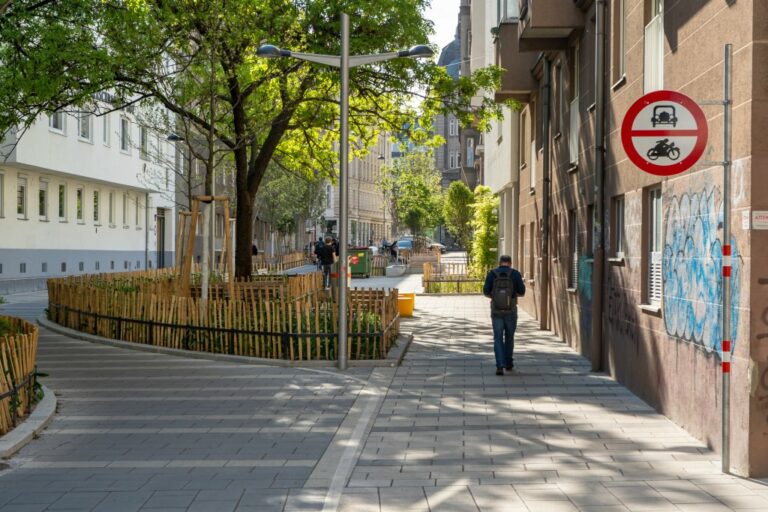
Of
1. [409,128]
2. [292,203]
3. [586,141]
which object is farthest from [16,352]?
[292,203]

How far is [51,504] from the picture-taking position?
6961 mm

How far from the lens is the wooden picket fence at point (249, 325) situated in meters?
15.5

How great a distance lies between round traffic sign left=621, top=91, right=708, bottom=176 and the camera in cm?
789

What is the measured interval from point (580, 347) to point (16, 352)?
9778mm

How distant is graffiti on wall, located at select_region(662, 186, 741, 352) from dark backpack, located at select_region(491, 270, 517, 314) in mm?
3958

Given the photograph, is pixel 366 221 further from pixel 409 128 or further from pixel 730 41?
pixel 730 41

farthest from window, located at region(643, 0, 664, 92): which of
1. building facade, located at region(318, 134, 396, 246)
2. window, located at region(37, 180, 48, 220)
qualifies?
building facade, located at region(318, 134, 396, 246)

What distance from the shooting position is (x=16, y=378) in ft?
32.6

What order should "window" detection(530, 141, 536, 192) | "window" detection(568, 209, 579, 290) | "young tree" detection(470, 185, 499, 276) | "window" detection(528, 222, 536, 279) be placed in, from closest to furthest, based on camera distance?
"window" detection(568, 209, 579, 290)
"window" detection(530, 141, 536, 192)
"window" detection(528, 222, 536, 279)
"young tree" detection(470, 185, 499, 276)

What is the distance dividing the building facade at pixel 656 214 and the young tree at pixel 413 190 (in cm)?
6739

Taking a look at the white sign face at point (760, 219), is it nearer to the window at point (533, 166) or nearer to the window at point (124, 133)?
the window at point (533, 166)

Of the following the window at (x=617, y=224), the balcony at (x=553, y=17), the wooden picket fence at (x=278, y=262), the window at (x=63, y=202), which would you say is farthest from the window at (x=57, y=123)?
the window at (x=617, y=224)

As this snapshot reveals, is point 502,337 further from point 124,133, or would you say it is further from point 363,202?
point 363,202

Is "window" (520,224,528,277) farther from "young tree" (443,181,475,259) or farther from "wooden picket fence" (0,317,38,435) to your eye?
"young tree" (443,181,475,259)
